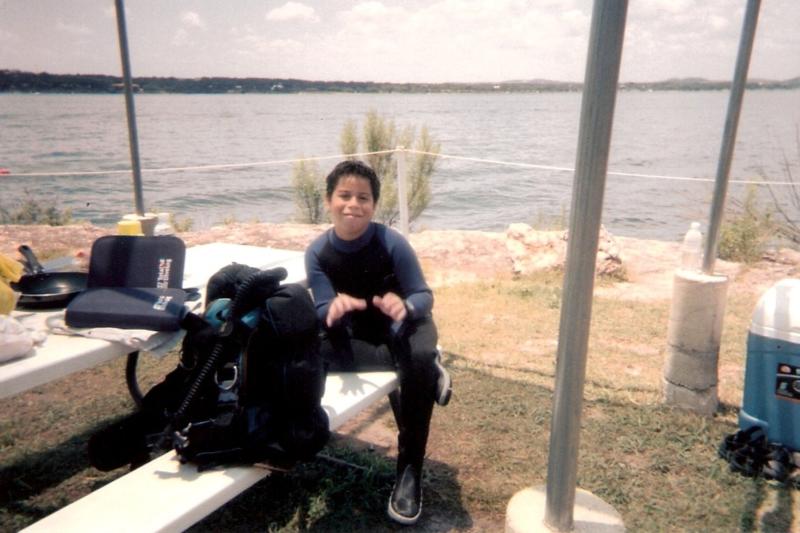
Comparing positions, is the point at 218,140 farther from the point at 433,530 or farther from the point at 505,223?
the point at 433,530

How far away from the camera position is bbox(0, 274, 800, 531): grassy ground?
2.22 m

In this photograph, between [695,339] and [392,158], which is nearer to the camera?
[695,339]

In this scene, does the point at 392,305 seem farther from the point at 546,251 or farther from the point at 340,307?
the point at 546,251

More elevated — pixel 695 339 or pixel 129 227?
pixel 129 227

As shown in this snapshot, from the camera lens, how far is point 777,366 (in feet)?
7.98

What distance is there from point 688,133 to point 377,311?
4888 cm

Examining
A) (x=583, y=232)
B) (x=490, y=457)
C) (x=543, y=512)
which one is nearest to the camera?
(x=583, y=232)

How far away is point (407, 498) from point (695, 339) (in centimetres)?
175

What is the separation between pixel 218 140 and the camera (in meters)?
40.6

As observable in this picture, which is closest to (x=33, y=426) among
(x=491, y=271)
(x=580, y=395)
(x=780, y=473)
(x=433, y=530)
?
(x=433, y=530)

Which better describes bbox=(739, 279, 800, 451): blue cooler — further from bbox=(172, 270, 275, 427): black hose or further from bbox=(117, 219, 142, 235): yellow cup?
bbox=(117, 219, 142, 235): yellow cup

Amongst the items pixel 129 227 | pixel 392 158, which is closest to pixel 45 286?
pixel 129 227

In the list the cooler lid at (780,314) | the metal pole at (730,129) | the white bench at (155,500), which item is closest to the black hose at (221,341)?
the white bench at (155,500)

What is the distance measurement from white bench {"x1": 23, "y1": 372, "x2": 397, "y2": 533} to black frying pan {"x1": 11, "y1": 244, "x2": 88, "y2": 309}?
36.8 inches
